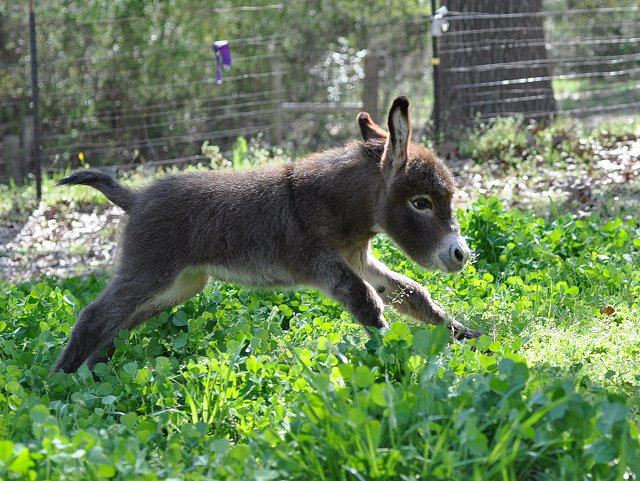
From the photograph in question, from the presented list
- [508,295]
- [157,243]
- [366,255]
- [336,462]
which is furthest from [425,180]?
[336,462]

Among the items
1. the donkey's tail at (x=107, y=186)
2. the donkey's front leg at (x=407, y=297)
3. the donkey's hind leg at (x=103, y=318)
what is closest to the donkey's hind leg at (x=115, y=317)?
the donkey's hind leg at (x=103, y=318)

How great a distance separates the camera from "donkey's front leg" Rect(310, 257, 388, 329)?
17.5 ft

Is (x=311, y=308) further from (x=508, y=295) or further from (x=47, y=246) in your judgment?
(x=47, y=246)

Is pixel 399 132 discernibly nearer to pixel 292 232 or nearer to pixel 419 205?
pixel 419 205

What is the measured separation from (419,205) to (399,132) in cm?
49

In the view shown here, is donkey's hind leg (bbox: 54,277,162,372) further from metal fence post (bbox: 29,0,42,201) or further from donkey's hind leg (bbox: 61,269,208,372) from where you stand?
metal fence post (bbox: 29,0,42,201)

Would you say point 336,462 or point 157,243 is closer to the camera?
point 336,462

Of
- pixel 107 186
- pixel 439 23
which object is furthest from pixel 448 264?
pixel 439 23

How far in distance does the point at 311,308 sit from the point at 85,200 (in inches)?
262

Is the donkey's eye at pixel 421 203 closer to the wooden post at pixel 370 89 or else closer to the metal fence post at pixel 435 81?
the metal fence post at pixel 435 81

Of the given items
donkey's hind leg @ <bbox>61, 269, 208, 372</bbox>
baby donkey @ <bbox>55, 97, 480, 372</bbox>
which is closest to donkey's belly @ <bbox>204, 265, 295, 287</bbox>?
baby donkey @ <bbox>55, 97, 480, 372</bbox>

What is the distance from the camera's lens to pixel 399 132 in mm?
5465

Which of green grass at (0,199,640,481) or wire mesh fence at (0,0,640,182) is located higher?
wire mesh fence at (0,0,640,182)

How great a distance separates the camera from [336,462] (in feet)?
11.0
